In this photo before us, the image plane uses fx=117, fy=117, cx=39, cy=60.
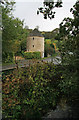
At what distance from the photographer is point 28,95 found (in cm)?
466

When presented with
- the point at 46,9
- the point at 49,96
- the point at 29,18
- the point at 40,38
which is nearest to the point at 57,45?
the point at 46,9

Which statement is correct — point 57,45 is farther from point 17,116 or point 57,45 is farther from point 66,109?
point 17,116

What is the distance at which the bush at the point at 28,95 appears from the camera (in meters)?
3.87

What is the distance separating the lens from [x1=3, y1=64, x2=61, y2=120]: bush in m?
3.87

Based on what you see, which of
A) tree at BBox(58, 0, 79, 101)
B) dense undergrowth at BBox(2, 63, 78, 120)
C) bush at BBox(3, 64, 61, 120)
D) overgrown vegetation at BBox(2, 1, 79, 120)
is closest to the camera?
tree at BBox(58, 0, 79, 101)

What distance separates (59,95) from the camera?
5.24m

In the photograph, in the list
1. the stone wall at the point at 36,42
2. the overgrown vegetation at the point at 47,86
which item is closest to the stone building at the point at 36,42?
the stone wall at the point at 36,42

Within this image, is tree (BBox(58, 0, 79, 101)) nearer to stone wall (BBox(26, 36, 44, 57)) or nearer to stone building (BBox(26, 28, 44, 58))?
stone building (BBox(26, 28, 44, 58))

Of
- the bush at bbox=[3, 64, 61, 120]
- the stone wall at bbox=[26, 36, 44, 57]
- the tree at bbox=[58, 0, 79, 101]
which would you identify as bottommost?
the bush at bbox=[3, 64, 61, 120]

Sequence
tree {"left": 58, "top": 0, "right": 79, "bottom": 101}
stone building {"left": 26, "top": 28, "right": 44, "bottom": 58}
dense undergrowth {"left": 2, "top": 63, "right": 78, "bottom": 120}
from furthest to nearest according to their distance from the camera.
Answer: stone building {"left": 26, "top": 28, "right": 44, "bottom": 58} < dense undergrowth {"left": 2, "top": 63, "right": 78, "bottom": 120} < tree {"left": 58, "top": 0, "right": 79, "bottom": 101}

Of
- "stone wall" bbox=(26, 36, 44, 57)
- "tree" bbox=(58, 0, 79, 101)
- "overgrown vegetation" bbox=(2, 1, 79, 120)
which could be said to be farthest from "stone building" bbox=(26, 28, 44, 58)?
"tree" bbox=(58, 0, 79, 101)

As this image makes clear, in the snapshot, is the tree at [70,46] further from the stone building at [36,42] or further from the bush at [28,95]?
the stone building at [36,42]

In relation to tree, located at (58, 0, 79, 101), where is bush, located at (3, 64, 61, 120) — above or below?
below

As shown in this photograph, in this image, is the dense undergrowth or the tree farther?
the dense undergrowth
